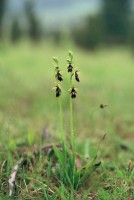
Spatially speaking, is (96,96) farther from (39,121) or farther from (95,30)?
(95,30)

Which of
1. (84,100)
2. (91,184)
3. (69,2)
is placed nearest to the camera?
(91,184)

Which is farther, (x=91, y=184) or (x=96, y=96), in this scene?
(x=96, y=96)

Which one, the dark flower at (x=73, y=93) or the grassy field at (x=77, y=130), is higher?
the dark flower at (x=73, y=93)

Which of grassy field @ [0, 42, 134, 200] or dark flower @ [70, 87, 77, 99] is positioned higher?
dark flower @ [70, 87, 77, 99]

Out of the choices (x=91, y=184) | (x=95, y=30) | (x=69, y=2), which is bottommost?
(x=91, y=184)

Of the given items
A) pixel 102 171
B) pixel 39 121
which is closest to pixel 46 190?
pixel 102 171

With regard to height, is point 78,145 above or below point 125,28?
below

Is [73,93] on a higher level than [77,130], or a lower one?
higher

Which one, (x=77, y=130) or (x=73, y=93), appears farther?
(x=77, y=130)

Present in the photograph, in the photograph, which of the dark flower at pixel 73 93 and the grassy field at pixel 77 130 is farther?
the grassy field at pixel 77 130

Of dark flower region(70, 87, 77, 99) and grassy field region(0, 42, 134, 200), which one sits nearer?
dark flower region(70, 87, 77, 99)

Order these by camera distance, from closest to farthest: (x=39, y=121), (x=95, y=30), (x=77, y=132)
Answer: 1. (x=77, y=132)
2. (x=39, y=121)
3. (x=95, y=30)
